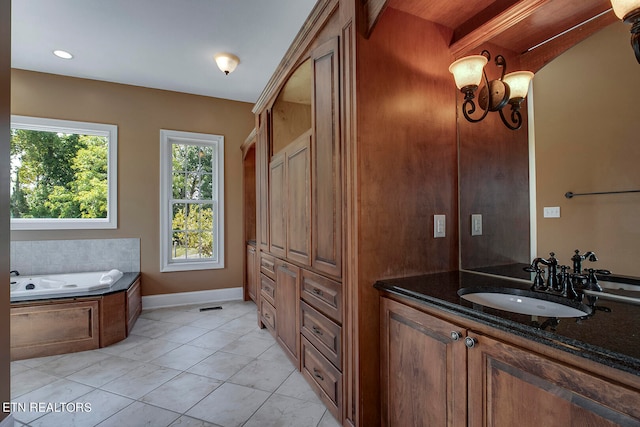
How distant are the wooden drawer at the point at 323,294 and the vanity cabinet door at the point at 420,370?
0.93ft

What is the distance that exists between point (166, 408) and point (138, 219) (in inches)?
110

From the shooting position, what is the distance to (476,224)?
1.78m

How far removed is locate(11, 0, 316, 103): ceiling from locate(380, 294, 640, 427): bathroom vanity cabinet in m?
2.59

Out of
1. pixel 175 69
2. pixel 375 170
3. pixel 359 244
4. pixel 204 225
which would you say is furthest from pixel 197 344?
pixel 175 69

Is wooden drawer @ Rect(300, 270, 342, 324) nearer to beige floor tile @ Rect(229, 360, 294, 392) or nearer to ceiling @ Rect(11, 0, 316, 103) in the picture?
beige floor tile @ Rect(229, 360, 294, 392)

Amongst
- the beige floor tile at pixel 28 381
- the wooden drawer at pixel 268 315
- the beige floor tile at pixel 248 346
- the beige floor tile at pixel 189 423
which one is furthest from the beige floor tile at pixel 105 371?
the wooden drawer at pixel 268 315

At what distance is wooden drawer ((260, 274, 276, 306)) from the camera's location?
2.80 metres

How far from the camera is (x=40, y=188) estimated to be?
12.1 feet

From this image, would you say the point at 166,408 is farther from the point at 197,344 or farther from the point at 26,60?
the point at 26,60

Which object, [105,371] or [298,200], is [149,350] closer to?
[105,371]

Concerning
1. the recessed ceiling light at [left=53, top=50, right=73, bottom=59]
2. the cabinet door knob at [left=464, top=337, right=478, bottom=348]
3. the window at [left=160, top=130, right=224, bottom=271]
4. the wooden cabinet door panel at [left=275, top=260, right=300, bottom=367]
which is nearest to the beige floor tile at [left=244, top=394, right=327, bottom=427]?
the wooden cabinet door panel at [left=275, top=260, right=300, bottom=367]

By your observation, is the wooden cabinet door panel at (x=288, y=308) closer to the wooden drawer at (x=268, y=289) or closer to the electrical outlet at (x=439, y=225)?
the wooden drawer at (x=268, y=289)

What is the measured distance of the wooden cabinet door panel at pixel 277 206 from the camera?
253 centimetres

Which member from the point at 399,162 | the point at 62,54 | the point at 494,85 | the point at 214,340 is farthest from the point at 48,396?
the point at 494,85
